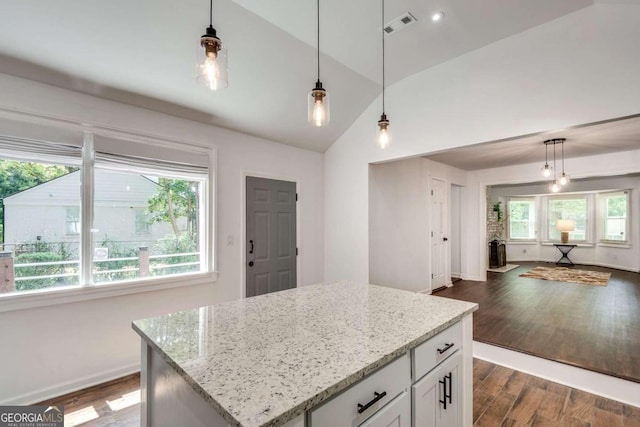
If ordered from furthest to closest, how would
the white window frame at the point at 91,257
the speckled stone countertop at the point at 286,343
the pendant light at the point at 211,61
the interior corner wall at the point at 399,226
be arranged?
the interior corner wall at the point at 399,226, the white window frame at the point at 91,257, the pendant light at the point at 211,61, the speckled stone countertop at the point at 286,343

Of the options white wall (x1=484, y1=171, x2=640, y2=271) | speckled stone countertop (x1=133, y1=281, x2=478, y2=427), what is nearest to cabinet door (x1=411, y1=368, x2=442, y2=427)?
speckled stone countertop (x1=133, y1=281, x2=478, y2=427)

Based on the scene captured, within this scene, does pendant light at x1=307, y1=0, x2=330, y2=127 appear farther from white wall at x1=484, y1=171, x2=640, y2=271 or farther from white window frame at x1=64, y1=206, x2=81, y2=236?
white wall at x1=484, y1=171, x2=640, y2=271

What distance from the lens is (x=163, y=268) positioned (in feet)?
10.0

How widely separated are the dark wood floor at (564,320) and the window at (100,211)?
353 centimetres

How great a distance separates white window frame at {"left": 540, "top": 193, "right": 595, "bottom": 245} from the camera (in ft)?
27.6

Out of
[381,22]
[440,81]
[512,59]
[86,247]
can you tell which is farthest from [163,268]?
[512,59]

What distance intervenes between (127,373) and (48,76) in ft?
8.57

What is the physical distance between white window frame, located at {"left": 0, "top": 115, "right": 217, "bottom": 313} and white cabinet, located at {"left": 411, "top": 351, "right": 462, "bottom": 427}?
260 cm

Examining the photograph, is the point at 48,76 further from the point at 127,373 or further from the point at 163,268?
the point at 127,373

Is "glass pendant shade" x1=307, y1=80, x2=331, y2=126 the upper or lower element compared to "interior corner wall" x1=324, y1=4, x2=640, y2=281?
lower

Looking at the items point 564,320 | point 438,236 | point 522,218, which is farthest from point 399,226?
point 522,218

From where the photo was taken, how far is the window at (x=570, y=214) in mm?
8625

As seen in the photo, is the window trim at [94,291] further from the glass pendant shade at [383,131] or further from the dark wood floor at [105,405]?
the glass pendant shade at [383,131]

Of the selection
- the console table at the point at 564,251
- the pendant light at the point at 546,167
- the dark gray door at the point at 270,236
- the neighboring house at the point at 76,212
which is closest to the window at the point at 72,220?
the neighboring house at the point at 76,212
